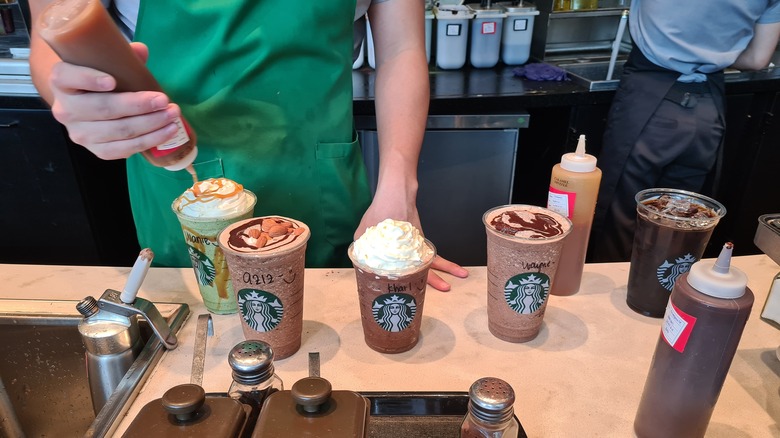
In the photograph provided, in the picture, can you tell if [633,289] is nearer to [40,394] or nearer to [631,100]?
[40,394]

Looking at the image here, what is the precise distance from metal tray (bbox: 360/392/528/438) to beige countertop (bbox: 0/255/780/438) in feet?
0.19

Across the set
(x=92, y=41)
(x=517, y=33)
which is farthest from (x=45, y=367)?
(x=517, y=33)

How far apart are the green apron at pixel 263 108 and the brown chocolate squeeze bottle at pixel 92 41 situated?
0.24 meters

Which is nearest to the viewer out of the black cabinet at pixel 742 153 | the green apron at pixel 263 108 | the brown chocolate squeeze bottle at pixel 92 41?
the brown chocolate squeeze bottle at pixel 92 41

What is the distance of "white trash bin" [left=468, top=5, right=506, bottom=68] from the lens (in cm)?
281

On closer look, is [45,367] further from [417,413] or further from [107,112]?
[417,413]

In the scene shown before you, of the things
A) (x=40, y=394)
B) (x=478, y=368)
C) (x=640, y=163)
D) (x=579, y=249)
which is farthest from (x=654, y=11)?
(x=40, y=394)

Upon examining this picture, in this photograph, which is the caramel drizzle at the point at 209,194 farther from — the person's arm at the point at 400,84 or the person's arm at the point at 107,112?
the person's arm at the point at 400,84

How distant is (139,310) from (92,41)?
0.46 metres

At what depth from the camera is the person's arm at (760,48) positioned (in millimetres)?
2213

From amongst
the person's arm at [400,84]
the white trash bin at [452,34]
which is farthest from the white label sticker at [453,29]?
the person's arm at [400,84]

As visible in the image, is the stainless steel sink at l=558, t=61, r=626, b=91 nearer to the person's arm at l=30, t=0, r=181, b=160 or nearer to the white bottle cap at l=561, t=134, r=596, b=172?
the white bottle cap at l=561, t=134, r=596, b=172

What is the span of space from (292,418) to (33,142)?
2.42 meters

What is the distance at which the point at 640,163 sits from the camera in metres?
2.36
